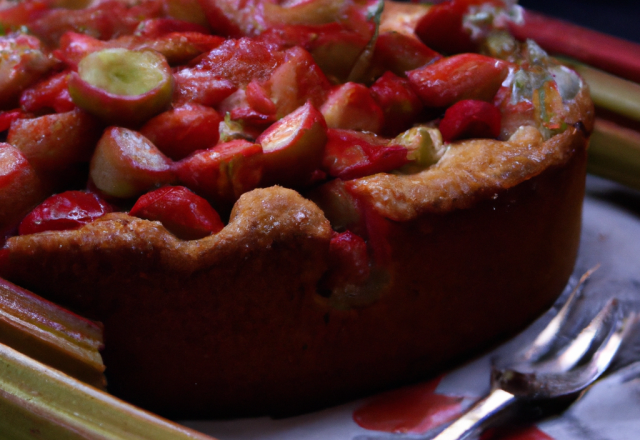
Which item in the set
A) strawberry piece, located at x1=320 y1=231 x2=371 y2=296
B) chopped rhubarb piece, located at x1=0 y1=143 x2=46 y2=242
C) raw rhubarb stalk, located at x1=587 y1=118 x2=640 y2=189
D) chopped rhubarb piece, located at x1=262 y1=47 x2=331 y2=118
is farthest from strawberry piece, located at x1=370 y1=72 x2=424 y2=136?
raw rhubarb stalk, located at x1=587 y1=118 x2=640 y2=189

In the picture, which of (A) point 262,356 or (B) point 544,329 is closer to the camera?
(A) point 262,356

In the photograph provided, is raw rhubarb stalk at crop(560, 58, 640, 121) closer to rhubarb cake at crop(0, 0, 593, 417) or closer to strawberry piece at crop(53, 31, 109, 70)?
rhubarb cake at crop(0, 0, 593, 417)

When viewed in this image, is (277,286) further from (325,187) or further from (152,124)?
(152,124)

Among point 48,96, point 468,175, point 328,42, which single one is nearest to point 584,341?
point 468,175

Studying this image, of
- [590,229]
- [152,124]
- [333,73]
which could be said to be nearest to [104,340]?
[152,124]

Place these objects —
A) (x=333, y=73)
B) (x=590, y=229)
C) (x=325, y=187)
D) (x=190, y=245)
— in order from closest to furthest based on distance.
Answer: (x=190, y=245), (x=325, y=187), (x=333, y=73), (x=590, y=229)
